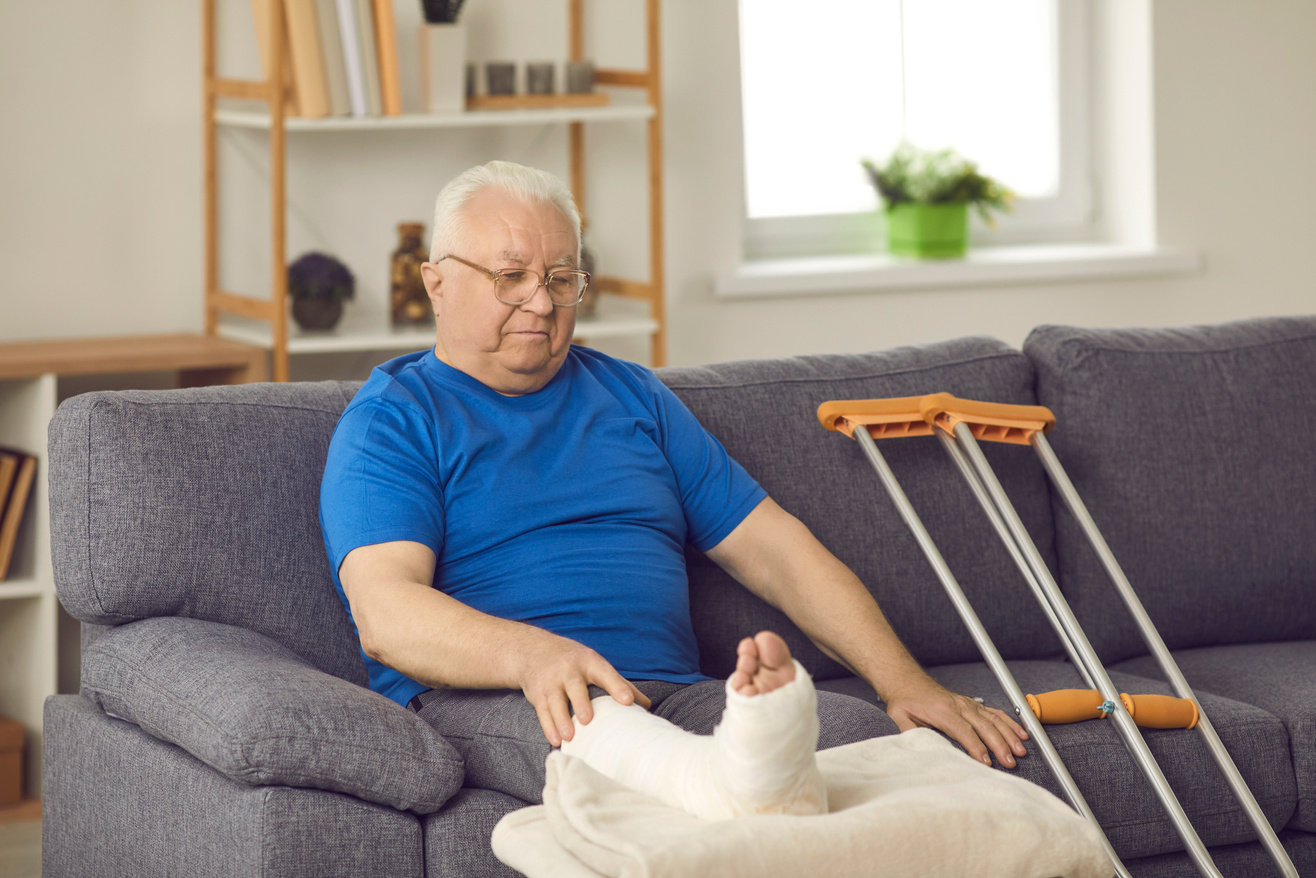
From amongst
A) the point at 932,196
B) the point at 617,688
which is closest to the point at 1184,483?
the point at 617,688

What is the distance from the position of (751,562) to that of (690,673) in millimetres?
198

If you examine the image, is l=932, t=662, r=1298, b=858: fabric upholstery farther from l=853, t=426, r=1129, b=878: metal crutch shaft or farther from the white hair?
the white hair

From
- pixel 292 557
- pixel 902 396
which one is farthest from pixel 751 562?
pixel 292 557

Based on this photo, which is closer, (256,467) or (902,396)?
(256,467)

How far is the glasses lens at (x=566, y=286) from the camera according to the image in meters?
1.80

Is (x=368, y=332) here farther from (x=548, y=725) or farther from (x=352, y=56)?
(x=548, y=725)

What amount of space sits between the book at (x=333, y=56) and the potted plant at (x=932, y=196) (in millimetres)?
1430

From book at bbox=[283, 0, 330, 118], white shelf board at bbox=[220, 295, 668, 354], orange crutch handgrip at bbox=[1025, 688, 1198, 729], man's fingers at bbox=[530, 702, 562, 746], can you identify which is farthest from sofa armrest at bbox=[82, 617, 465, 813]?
book at bbox=[283, 0, 330, 118]

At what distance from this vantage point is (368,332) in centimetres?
301

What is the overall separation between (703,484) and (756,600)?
22cm

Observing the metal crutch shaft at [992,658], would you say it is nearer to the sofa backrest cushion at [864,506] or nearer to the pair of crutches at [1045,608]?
the pair of crutches at [1045,608]

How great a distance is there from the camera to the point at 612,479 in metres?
1.82

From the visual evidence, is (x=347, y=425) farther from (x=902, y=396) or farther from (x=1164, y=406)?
(x=1164, y=406)

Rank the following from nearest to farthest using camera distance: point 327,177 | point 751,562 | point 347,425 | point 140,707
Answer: point 140,707
point 347,425
point 751,562
point 327,177
